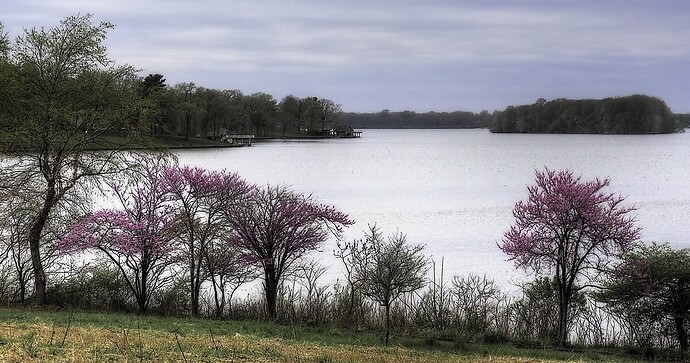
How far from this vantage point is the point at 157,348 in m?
11.5

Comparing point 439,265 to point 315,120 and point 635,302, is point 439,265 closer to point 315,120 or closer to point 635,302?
point 635,302

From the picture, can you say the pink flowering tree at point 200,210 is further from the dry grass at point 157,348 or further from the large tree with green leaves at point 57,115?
the dry grass at point 157,348

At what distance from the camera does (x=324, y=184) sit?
59.1m

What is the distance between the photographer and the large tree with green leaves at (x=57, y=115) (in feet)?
72.8

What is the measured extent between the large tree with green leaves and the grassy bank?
738 cm

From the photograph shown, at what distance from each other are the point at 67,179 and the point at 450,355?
1581 centimetres

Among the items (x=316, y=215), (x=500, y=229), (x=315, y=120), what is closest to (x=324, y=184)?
(x=500, y=229)

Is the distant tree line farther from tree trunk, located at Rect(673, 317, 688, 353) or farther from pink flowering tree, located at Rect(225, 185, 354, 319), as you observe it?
tree trunk, located at Rect(673, 317, 688, 353)

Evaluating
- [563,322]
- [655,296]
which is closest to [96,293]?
[563,322]

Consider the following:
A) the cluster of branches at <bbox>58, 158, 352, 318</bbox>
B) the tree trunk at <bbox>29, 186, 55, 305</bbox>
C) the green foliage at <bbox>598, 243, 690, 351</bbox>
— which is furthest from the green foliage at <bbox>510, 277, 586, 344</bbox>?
the tree trunk at <bbox>29, 186, 55, 305</bbox>

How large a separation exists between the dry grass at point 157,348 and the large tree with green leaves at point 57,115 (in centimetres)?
978

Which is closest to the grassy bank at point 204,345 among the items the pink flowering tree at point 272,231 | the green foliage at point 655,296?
the green foliage at point 655,296

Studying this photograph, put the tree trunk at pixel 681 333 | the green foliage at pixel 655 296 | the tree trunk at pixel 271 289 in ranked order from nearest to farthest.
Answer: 1. the tree trunk at pixel 681 333
2. the green foliage at pixel 655 296
3. the tree trunk at pixel 271 289

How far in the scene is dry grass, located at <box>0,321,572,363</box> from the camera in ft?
32.7
